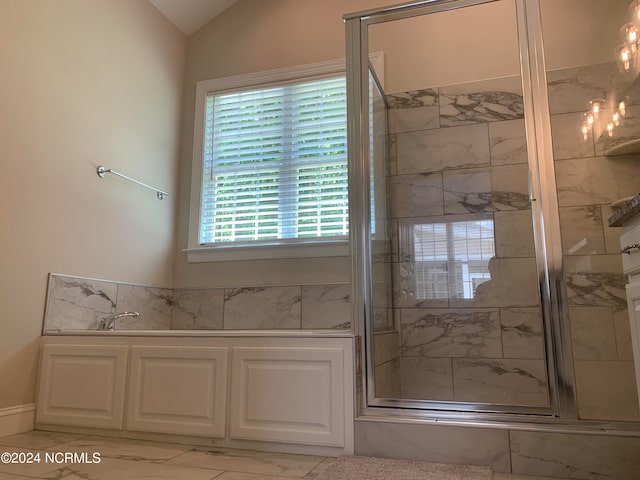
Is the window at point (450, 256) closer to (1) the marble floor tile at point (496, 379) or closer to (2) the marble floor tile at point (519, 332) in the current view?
(2) the marble floor tile at point (519, 332)

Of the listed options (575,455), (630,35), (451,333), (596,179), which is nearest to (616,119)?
(596,179)

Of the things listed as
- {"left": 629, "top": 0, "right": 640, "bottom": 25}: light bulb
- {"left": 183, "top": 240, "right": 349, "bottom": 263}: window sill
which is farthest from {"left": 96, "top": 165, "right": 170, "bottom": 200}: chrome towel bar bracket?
{"left": 629, "top": 0, "right": 640, "bottom": 25}: light bulb

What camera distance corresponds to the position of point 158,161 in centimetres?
337

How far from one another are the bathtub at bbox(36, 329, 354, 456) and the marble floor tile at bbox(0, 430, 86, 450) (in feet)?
0.20

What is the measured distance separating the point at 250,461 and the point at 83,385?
3.33ft

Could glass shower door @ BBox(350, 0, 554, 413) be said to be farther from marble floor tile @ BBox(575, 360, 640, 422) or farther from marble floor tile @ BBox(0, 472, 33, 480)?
marble floor tile @ BBox(0, 472, 33, 480)

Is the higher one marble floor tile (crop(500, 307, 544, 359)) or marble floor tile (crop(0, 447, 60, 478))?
marble floor tile (crop(500, 307, 544, 359))

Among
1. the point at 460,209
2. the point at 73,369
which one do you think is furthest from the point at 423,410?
the point at 73,369

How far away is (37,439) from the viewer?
7.06 ft

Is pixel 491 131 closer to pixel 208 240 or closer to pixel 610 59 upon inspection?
pixel 610 59

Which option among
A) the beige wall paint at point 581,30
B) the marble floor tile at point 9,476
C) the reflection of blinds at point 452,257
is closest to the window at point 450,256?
the reflection of blinds at point 452,257

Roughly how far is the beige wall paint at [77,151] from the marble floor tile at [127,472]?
0.77 m

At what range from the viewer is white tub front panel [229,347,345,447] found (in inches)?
76.7

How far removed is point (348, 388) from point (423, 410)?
342 millimetres
